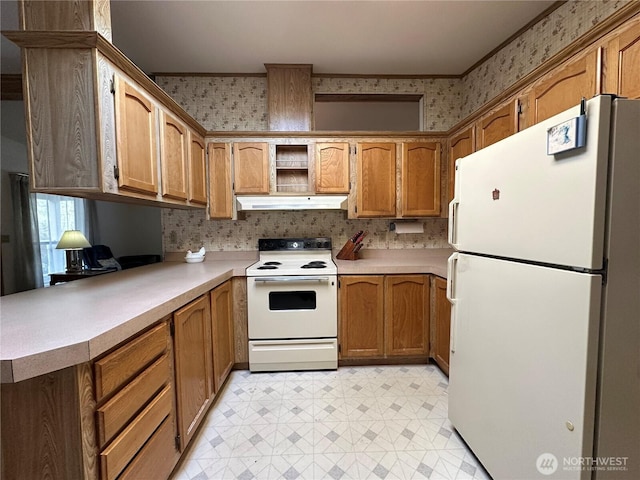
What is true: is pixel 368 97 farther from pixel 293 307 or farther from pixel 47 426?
pixel 47 426

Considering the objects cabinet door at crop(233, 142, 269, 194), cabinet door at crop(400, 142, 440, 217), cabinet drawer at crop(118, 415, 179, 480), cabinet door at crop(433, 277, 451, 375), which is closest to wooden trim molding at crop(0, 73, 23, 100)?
cabinet door at crop(233, 142, 269, 194)

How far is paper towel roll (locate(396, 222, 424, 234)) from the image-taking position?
277 cm

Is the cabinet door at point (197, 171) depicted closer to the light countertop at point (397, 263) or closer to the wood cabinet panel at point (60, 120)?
the wood cabinet panel at point (60, 120)

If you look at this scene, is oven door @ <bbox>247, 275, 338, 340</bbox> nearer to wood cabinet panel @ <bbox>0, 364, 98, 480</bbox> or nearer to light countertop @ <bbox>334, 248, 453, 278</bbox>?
light countertop @ <bbox>334, 248, 453, 278</bbox>

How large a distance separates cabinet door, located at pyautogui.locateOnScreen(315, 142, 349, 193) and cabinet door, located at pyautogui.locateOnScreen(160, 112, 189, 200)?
1110 mm

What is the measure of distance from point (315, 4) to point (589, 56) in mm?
1579

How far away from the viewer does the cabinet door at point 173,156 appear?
1824 millimetres

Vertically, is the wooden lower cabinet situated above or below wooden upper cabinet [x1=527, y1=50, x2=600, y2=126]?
below

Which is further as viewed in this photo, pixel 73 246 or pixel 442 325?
pixel 73 246

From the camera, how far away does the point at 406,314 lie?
233 centimetres

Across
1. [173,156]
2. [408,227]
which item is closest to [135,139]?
[173,156]

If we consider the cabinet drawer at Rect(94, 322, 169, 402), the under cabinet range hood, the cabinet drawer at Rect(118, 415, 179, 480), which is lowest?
the cabinet drawer at Rect(118, 415, 179, 480)

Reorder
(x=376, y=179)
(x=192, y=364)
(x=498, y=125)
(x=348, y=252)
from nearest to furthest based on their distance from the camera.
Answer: (x=192, y=364)
(x=498, y=125)
(x=376, y=179)
(x=348, y=252)

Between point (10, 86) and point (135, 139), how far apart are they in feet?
4.85
